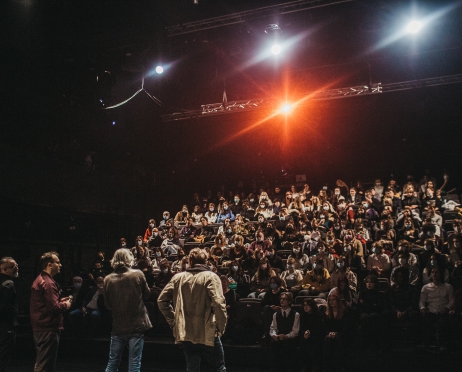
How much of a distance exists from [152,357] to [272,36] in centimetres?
790

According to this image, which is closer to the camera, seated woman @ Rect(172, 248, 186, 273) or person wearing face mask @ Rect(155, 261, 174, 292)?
person wearing face mask @ Rect(155, 261, 174, 292)

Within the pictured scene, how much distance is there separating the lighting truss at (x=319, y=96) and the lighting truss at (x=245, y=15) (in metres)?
3.32

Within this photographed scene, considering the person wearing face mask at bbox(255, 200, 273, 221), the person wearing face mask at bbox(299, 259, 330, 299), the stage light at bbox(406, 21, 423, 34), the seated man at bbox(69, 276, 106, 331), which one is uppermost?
the stage light at bbox(406, 21, 423, 34)

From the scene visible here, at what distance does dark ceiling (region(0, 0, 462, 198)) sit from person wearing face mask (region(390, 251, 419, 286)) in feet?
17.9

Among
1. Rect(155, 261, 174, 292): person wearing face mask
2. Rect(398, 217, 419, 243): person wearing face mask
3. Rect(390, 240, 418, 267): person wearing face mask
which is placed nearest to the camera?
Rect(390, 240, 418, 267): person wearing face mask

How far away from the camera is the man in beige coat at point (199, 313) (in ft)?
11.1

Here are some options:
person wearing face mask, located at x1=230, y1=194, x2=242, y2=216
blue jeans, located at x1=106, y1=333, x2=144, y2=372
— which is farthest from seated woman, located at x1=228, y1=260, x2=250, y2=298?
person wearing face mask, located at x1=230, y1=194, x2=242, y2=216

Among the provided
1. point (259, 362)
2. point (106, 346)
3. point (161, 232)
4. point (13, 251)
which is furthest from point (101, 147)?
point (259, 362)

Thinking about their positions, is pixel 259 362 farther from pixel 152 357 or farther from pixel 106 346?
pixel 106 346

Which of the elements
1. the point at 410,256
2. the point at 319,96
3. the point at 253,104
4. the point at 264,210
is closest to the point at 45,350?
the point at 410,256

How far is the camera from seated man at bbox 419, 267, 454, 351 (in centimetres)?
588

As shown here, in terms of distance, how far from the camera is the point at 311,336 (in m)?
5.98

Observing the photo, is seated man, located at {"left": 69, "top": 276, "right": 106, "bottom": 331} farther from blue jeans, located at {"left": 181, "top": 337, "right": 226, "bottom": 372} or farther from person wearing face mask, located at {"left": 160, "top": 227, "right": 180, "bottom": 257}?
blue jeans, located at {"left": 181, "top": 337, "right": 226, "bottom": 372}

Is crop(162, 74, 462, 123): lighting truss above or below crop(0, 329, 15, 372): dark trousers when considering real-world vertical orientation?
above
